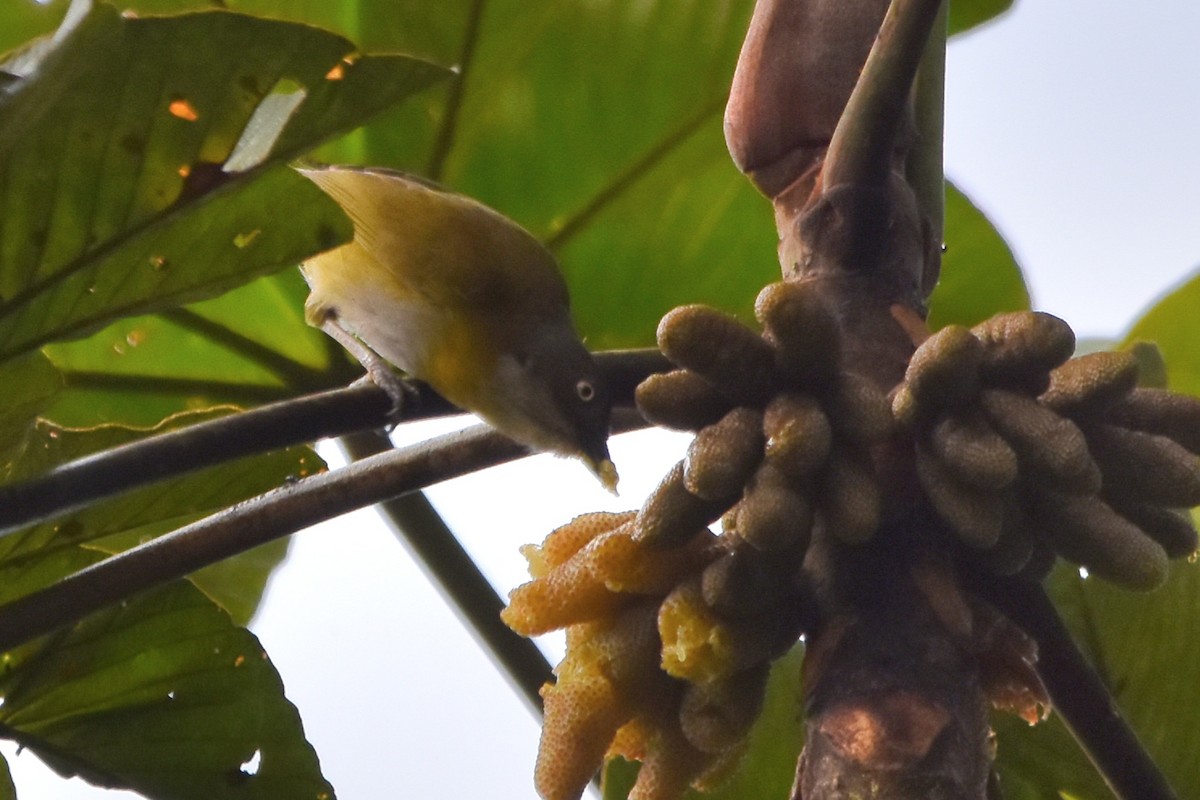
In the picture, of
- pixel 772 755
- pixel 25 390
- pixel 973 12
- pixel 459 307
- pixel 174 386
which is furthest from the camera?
pixel 459 307

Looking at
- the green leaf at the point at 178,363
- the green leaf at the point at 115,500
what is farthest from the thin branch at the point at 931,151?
the green leaf at the point at 178,363

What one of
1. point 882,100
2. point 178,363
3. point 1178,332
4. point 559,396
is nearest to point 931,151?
point 882,100

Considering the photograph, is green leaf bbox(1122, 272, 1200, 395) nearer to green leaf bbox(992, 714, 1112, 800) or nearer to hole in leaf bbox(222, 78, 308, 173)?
green leaf bbox(992, 714, 1112, 800)

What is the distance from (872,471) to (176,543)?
696mm

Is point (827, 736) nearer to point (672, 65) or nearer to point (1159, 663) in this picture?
point (1159, 663)

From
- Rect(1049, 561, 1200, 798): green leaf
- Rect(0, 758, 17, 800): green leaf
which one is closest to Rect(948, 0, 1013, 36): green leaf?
Rect(1049, 561, 1200, 798): green leaf

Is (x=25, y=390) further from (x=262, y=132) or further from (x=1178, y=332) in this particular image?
(x=1178, y=332)

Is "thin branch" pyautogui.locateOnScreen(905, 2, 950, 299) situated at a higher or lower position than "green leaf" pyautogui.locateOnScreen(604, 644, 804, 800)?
higher

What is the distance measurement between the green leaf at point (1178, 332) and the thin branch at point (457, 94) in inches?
45.6

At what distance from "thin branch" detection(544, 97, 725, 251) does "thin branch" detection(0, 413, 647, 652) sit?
105 cm

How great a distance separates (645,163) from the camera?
2.29m

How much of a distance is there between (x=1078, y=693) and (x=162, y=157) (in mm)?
925

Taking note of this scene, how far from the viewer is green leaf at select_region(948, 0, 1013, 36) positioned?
6.77 feet

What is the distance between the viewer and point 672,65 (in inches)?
88.0
